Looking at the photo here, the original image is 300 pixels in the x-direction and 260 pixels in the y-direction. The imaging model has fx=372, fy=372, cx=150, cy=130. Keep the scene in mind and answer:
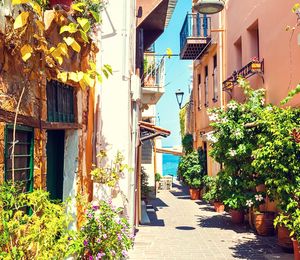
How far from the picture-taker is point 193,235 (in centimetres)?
959

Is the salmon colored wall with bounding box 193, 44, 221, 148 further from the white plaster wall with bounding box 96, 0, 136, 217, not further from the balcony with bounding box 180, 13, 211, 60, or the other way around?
the white plaster wall with bounding box 96, 0, 136, 217

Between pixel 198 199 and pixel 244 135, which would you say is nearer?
pixel 244 135

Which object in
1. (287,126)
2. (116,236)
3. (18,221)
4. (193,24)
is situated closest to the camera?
(18,221)

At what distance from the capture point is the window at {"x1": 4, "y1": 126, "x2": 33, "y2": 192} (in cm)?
358

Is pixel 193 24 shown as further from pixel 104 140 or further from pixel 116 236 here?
pixel 116 236

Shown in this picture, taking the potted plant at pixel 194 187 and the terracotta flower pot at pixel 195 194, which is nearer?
the potted plant at pixel 194 187

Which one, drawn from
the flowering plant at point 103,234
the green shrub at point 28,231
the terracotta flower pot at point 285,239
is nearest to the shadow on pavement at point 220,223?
the terracotta flower pot at point 285,239

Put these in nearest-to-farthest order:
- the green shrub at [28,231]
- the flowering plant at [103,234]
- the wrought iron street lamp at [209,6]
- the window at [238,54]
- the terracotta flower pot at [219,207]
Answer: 1. the green shrub at [28,231]
2. the flowering plant at [103,234]
3. the wrought iron street lamp at [209,6]
4. the window at [238,54]
5. the terracotta flower pot at [219,207]

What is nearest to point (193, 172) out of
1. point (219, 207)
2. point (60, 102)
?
point (219, 207)

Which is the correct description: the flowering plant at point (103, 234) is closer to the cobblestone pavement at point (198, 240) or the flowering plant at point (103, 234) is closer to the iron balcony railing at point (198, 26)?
the cobblestone pavement at point (198, 240)

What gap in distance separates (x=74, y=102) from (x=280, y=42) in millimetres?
5253

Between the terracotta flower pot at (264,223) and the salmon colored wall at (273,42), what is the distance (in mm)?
2881

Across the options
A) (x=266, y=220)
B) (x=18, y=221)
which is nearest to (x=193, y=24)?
(x=266, y=220)

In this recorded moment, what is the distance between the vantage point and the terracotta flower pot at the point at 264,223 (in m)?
9.34
